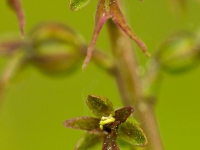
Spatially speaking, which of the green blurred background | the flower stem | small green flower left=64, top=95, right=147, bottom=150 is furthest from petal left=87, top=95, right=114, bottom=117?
the green blurred background

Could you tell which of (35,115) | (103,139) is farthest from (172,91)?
(103,139)

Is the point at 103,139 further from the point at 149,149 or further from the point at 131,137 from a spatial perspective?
the point at 149,149

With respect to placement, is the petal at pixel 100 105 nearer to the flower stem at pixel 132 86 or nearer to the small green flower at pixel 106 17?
the small green flower at pixel 106 17

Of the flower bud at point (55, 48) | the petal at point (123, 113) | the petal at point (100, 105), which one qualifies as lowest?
the petal at point (123, 113)

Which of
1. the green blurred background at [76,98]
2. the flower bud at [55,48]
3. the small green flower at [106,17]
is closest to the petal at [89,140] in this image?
the small green flower at [106,17]

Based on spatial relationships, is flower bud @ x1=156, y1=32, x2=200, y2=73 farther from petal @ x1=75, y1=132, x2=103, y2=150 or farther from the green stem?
petal @ x1=75, y1=132, x2=103, y2=150

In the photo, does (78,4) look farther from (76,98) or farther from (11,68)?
(76,98)

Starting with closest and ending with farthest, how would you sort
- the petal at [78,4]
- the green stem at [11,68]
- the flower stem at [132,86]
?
the petal at [78,4] < the flower stem at [132,86] < the green stem at [11,68]
